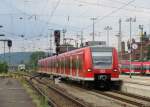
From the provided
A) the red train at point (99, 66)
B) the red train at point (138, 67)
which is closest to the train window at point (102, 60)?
the red train at point (99, 66)

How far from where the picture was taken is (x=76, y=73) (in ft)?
132

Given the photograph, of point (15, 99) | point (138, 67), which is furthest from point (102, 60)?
point (138, 67)

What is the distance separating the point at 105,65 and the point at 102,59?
0.45m

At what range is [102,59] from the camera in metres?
35.2

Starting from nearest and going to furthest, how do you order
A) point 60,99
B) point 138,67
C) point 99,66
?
point 60,99 < point 99,66 < point 138,67

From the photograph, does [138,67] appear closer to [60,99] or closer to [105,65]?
[105,65]

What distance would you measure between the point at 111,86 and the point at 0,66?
224 feet

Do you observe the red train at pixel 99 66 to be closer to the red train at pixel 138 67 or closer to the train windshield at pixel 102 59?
the train windshield at pixel 102 59

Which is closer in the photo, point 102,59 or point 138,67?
point 102,59

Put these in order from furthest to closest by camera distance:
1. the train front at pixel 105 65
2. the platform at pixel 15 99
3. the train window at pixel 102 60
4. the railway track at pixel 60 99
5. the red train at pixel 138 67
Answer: the red train at pixel 138 67, the train window at pixel 102 60, the train front at pixel 105 65, the platform at pixel 15 99, the railway track at pixel 60 99

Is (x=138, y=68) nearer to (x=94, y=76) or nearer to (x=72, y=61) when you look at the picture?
(x=72, y=61)

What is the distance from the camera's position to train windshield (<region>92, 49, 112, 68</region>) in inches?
1388

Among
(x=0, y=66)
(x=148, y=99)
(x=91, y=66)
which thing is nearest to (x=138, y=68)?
(x=0, y=66)

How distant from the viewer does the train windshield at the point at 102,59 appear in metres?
35.3
